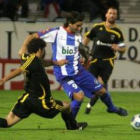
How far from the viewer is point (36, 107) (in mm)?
10133

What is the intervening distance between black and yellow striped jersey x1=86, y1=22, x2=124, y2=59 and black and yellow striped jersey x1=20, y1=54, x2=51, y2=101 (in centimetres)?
364

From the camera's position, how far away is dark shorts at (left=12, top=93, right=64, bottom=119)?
1013 cm

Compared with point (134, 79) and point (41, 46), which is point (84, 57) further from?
point (134, 79)

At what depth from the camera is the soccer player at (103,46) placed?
13672 millimetres

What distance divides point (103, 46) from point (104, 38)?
6.8 inches

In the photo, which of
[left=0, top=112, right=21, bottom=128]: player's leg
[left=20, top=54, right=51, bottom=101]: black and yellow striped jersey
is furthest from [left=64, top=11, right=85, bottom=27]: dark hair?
[left=0, top=112, right=21, bottom=128]: player's leg

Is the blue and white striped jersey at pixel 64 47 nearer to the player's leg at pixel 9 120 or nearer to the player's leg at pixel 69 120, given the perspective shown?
the player's leg at pixel 69 120

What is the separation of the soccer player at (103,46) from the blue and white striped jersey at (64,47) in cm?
192

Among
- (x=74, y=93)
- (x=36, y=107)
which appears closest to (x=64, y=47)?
(x=74, y=93)

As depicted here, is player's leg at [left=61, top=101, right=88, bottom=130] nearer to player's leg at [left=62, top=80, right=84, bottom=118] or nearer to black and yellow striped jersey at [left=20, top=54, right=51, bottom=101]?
black and yellow striped jersey at [left=20, top=54, right=51, bottom=101]

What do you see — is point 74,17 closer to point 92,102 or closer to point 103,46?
point 103,46

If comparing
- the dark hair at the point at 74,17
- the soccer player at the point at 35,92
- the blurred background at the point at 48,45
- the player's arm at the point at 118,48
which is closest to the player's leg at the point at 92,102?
the player's arm at the point at 118,48

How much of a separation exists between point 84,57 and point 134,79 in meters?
7.80

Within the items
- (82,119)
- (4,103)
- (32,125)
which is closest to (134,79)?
(4,103)
